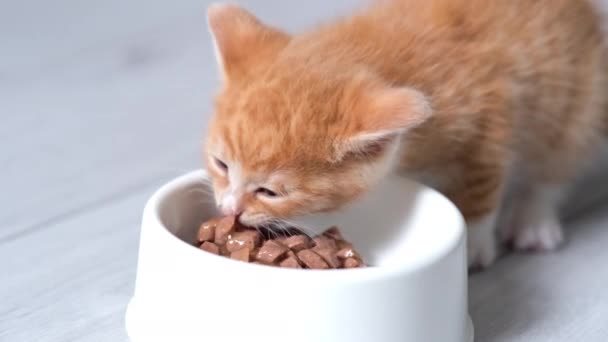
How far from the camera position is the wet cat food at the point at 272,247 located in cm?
116

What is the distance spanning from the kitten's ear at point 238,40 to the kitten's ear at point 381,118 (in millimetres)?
188

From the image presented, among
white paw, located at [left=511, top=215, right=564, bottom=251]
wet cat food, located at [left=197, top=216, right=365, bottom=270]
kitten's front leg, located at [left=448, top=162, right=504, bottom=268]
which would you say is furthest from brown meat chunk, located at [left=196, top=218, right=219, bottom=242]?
white paw, located at [left=511, top=215, right=564, bottom=251]

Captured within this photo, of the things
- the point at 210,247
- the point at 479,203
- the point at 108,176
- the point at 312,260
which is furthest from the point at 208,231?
→ the point at 108,176

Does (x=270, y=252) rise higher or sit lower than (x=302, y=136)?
lower

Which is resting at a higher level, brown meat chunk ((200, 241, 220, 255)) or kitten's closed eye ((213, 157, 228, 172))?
kitten's closed eye ((213, 157, 228, 172))

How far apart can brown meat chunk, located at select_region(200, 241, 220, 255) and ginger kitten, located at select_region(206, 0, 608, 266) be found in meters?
0.05

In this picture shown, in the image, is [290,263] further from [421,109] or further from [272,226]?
[421,109]

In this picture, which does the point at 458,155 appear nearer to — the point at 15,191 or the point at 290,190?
the point at 290,190

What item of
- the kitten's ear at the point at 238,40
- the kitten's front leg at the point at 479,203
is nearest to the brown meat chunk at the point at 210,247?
the kitten's ear at the point at 238,40

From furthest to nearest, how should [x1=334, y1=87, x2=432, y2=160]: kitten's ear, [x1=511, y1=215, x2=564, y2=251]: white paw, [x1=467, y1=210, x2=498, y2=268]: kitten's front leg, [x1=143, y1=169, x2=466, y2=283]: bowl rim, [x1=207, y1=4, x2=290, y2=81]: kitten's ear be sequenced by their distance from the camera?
[x1=511, y1=215, x2=564, y2=251]: white paw
[x1=467, y1=210, x2=498, y2=268]: kitten's front leg
[x1=207, y1=4, x2=290, y2=81]: kitten's ear
[x1=334, y1=87, x2=432, y2=160]: kitten's ear
[x1=143, y1=169, x2=466, y2=283]: bowl rim

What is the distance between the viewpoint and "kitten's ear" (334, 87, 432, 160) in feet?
3.75

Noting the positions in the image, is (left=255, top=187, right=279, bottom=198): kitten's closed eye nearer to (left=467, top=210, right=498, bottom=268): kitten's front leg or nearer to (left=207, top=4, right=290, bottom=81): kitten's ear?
(left=207, top=4, right=290, bottom=81): kitten's ear

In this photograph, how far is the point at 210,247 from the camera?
3.92 ft

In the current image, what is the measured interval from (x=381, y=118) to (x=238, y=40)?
0.89ft
